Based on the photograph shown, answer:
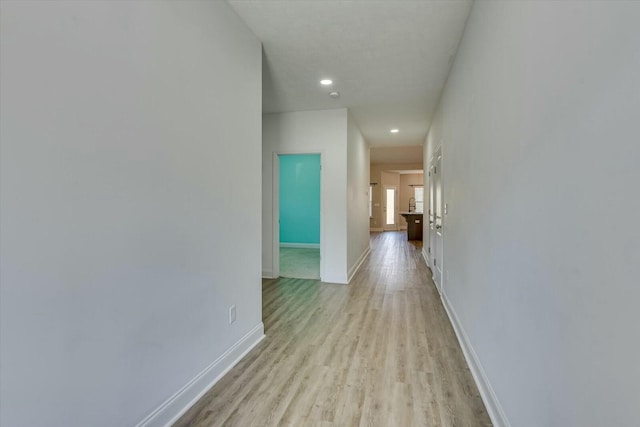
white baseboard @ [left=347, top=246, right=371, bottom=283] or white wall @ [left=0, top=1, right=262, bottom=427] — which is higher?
white wall @ [left=0, top=1, right=262, bottom=427]

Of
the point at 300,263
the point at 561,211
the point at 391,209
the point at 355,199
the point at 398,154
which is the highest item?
the point at 398,154

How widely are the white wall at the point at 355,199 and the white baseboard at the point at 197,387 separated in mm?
2780

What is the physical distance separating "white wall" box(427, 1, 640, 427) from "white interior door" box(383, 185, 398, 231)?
1275 cm

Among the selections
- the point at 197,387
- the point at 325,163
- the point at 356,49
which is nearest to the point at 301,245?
the point at 325,163

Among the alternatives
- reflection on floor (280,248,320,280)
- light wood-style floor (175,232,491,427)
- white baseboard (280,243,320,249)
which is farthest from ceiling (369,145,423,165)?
light wood-style floor (175,232,491,427)

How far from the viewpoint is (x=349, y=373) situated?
2.29m

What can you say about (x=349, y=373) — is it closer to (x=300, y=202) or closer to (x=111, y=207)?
(x=111, y=207)

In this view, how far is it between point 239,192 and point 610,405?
7.55ft

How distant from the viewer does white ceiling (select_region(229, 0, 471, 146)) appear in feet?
7.93

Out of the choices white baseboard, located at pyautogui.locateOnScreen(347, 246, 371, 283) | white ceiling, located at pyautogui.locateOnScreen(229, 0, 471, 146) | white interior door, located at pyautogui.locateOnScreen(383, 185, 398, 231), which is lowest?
white baseboard, located at pyautogui.locateOnScreen(347, 246, 371, 283)

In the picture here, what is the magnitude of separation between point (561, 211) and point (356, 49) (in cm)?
260

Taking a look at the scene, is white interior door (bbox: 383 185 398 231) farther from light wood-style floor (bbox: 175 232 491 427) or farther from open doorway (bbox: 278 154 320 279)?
light wood-style floor (bbox: 175 232 491 427)

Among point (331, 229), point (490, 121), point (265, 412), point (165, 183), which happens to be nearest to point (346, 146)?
point (331, 229)

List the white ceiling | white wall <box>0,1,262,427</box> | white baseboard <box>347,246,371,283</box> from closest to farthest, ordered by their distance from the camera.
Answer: white wall <box>0,1,262,427</box> < the white ceiling < white baseboard <box>347,246,371,283</box>
